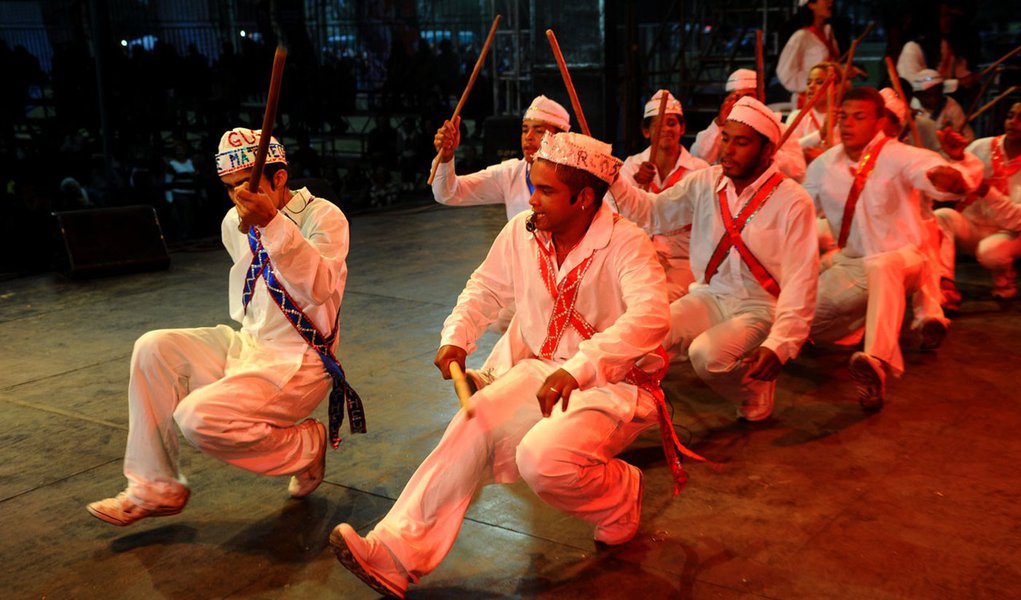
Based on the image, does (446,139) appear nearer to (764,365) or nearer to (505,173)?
(505,173)

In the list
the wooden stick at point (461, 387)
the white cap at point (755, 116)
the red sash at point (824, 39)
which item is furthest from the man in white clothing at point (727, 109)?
the wooden stick at point (461, 387)

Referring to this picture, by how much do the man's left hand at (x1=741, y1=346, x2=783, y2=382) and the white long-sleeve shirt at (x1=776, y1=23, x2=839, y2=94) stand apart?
19.4 ft

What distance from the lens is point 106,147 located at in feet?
34.2

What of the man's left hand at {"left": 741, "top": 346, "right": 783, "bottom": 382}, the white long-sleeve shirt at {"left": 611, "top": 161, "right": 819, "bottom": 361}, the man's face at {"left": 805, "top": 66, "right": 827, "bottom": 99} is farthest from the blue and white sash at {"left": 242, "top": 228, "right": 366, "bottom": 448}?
the man's face at {"left": 805, "top": 66, "right": 827, "bottom": 99}

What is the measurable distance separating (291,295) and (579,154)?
1271 millimetres

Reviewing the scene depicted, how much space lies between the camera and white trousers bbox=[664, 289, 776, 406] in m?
4.85

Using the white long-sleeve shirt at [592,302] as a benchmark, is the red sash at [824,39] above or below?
above

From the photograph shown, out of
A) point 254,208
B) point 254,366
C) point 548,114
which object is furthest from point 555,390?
point 548,114

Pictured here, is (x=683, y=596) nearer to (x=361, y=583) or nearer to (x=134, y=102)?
(x=361, y=583)

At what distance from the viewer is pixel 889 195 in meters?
5.89

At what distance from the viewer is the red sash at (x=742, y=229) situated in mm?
4949

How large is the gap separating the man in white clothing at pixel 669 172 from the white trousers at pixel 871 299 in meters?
0.83

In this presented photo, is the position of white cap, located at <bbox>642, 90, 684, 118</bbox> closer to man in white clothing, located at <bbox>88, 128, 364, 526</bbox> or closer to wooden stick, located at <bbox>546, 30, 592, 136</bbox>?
wooden stick, located at <bbox>546, 30, 592, 136</bbox>

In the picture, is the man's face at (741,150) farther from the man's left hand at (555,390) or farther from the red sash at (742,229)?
the man's left hand at (555,390)
